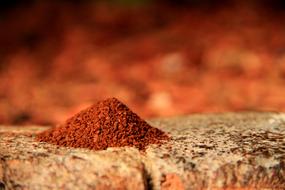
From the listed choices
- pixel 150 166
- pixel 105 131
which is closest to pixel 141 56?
pixel 105 131

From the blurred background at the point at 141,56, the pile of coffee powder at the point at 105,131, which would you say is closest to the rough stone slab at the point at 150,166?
the pile of coffee powder at the point at 105,131

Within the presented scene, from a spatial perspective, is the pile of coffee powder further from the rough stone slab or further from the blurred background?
the blurred background

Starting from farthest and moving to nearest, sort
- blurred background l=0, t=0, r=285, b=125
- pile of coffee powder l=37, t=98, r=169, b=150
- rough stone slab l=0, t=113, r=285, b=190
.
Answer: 1. blurred background l=0, t=0, r=285, b=125
2. pile of coffee powder l=37, t=98, r=169, b=150
3. rough stone slab l=0, t=113, r=285, b=190

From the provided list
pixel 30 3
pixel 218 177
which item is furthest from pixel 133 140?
pixel 30 3

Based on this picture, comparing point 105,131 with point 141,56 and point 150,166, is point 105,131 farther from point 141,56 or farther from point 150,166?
point 141,56

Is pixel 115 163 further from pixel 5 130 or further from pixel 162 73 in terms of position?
pixel 162 73

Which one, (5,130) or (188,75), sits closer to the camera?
(5,130)

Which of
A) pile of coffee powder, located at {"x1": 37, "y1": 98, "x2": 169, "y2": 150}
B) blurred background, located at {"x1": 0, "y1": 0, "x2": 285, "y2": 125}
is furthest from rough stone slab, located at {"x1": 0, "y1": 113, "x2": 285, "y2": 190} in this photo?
blurred background, located at {"x1": 0, "y1": 0, "x2": 285, "y2": 125}

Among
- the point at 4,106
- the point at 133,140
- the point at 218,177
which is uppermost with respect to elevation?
the point at 4,106
